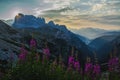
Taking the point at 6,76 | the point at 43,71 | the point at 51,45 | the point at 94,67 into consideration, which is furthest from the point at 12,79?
the point at 51,45

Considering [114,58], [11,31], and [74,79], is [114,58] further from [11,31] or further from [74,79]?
[11,31]

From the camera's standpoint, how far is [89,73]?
2042 centimetres

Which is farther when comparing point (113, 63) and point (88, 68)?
point (88, 68)

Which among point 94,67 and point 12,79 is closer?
point 12,79

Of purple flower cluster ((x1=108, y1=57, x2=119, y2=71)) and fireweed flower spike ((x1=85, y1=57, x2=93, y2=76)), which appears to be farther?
fireweed flower spike ((x1=85, y1=57, x2=93, y2=76))

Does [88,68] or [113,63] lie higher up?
[113,63]

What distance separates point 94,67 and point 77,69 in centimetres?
112

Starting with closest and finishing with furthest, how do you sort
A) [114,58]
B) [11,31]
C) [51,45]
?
1. [114,58]
2. [11,31]
3. [51,45]

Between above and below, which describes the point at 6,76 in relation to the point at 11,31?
below

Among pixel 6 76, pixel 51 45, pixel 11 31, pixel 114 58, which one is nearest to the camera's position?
pixel 6 76

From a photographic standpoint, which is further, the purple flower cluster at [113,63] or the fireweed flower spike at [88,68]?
the fireweed flower spike at [88,68]

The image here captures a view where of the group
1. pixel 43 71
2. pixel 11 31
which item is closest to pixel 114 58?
pixel 43 71

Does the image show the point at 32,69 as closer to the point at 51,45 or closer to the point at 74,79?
the point at 74,79

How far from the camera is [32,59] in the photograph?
68.3ft
